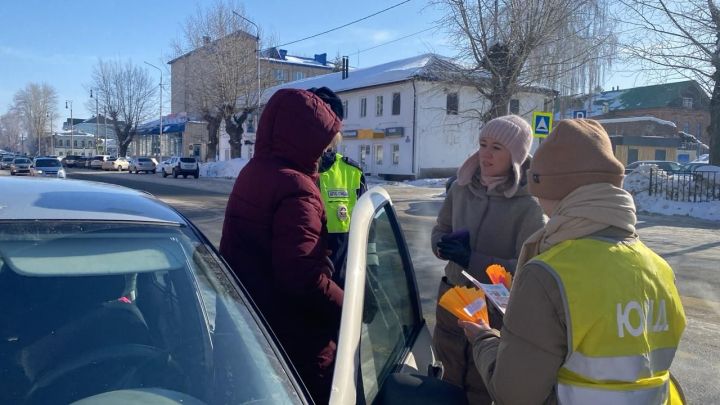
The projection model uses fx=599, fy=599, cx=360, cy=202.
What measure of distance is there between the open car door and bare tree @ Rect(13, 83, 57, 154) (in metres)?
113

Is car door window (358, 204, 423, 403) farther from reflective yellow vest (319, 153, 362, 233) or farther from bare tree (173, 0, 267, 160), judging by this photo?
bare tree (173, 0, 267, 160)

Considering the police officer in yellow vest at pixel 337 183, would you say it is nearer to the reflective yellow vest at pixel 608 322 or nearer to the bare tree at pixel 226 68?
the reflective yellow vest at pixel 608 322

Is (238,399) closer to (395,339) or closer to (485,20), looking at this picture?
(395,339)

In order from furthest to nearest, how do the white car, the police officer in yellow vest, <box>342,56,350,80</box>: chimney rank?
the white car
<box>342,56,350,80</box>: chimney
the police officer in yellow vest

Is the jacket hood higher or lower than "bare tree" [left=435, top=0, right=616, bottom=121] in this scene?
lower

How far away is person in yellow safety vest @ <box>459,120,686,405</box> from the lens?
1575 millimetres

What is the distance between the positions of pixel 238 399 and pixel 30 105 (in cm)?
11794

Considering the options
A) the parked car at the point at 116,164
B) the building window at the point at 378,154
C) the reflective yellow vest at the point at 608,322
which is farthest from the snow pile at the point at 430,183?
the parked car at the point at 116,164

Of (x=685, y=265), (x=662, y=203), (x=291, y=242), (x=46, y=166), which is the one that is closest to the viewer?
(x=291, y=242)

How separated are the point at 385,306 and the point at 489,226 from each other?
78 cm

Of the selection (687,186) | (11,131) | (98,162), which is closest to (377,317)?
(687,186)

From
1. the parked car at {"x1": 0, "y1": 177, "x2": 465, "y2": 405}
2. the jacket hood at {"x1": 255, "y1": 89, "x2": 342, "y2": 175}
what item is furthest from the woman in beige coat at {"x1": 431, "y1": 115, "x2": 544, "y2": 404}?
the jacket hood at {"x1": 255, "y1": 89, "x2": 342, "y2": 175}

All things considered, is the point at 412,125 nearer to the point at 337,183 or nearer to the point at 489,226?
the point at 337,183

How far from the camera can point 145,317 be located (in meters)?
2.16
